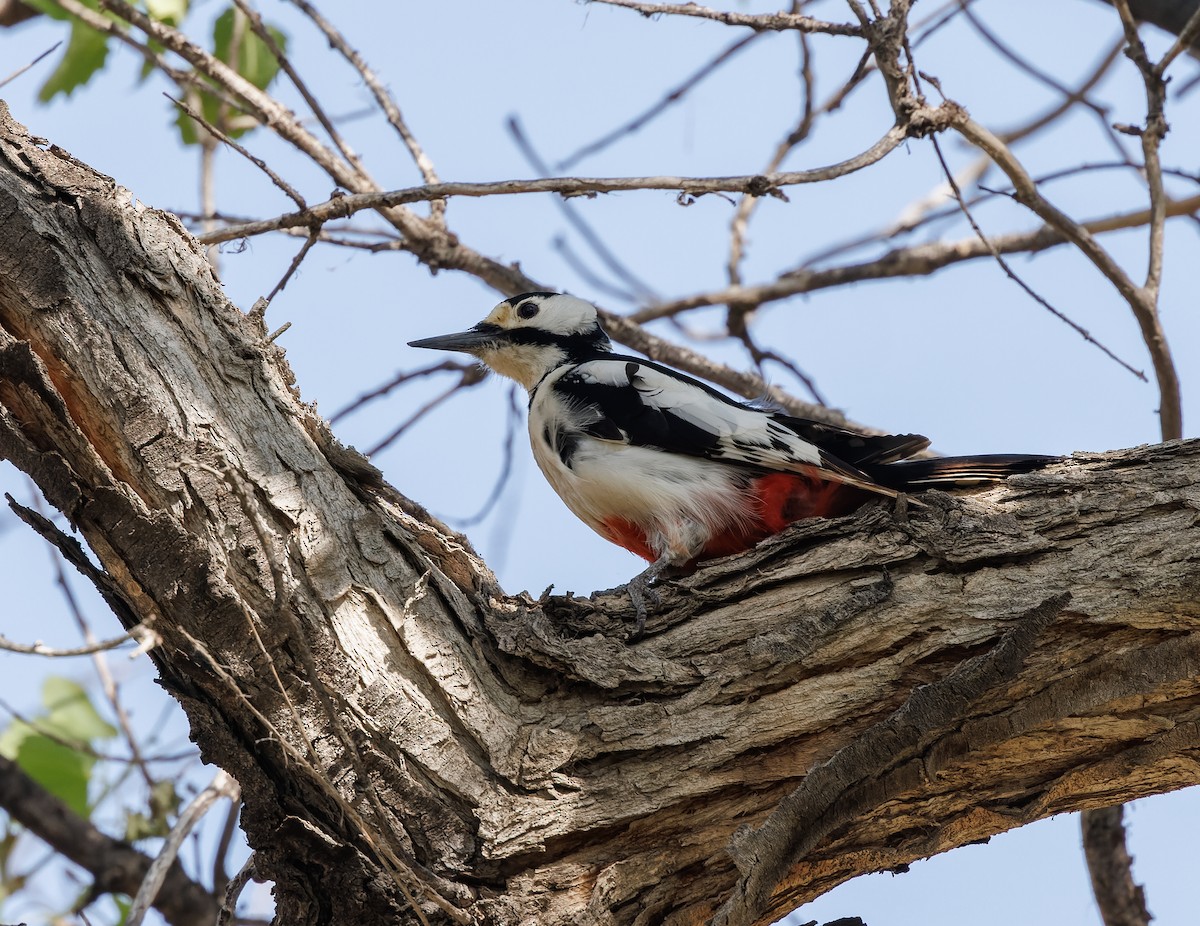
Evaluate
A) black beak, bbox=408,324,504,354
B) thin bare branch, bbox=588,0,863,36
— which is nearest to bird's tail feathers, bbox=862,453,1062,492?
thin bare branch, bbox=588,0,863,36

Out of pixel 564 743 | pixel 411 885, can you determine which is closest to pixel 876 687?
pixel 564 743

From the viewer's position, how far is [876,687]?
8.07ft

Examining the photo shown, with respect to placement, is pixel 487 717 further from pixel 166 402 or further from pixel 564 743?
Result: pixel 166 402

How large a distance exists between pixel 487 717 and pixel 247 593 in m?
0.54

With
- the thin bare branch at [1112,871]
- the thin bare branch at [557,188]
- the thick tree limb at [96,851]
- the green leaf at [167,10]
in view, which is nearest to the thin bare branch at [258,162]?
the thin bare branch at [557,188]

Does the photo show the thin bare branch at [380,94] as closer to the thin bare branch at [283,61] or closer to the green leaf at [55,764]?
the thin bare branch at [283,61]

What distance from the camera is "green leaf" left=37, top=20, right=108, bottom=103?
3.92 m

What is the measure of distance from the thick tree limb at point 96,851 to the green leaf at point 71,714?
9.0 inches

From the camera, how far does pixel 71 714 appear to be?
151 inches

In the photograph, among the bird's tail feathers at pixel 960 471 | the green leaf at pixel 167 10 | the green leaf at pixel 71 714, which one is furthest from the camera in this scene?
the green leaf at pixel 71 714

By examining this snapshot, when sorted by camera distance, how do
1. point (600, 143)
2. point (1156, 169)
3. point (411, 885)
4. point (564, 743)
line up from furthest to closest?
1. point (600, 143)
2. point (1156, 169)
3. point (564, 743)
4. point (411, 885)

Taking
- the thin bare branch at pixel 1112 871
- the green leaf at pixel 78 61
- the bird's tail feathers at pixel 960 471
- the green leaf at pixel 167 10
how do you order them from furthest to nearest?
the green leaf at pixel 78 61
the green leaf at pixel 167 10
the thin bare branch at pixel 1112 871
the bird's tail feathers at pixel 960 471

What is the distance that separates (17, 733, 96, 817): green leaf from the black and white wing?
1.91m

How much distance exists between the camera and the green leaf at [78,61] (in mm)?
3916
